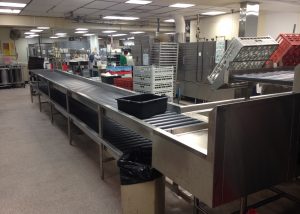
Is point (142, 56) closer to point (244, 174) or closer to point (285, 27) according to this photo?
point (285, 27)

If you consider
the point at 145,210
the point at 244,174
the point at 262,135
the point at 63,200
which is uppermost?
the point at 262,135

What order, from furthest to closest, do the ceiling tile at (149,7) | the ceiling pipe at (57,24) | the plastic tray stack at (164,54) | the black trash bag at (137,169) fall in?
the ceiling pipe at (57,24) < the ceiling tile at (149,7) < the plastic tray stack at (164,54) < the black trash bag at (137,169)

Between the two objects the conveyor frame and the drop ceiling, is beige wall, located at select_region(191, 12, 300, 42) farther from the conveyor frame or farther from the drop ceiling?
the conveyor frame

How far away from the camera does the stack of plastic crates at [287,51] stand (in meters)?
1.88

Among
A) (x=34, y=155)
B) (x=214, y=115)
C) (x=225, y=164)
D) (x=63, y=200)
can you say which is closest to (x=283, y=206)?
(x=225, y=164)

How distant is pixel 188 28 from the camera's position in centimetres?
1052

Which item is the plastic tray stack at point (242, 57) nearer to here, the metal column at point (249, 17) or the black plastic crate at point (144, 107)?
the black plastic crate at point (144, 107)

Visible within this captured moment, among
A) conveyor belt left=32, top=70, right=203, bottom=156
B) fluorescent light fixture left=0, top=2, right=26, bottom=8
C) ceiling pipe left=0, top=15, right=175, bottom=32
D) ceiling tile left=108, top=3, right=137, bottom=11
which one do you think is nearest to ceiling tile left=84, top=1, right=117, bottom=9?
ceiling tile left=108, top=3, right=137, bottom=11

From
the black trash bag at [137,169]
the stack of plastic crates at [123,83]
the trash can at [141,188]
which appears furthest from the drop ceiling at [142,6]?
the trash can at [141,188]

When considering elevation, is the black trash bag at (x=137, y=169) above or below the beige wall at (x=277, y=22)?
below

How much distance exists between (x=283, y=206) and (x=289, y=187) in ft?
1.49

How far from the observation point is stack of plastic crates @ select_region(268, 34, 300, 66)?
74.0 inches

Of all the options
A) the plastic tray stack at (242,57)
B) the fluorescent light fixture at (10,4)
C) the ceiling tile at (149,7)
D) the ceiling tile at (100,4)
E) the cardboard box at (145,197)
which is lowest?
the cardboard box at (145,197)

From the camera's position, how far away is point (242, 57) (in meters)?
1.64
